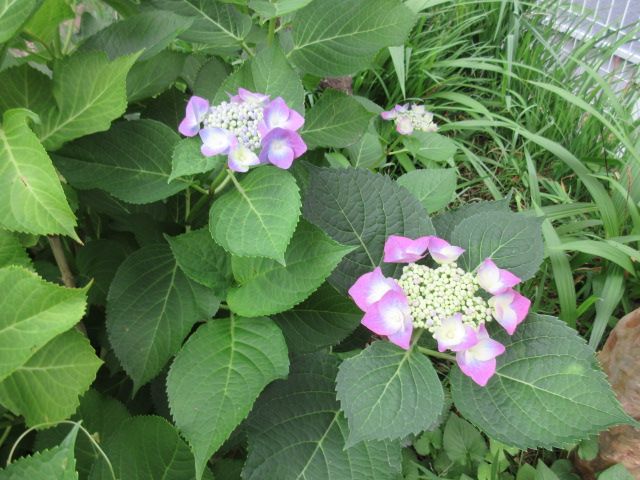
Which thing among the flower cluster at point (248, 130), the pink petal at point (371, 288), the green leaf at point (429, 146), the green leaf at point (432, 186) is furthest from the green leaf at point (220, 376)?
the green leaf at point (429, 146)

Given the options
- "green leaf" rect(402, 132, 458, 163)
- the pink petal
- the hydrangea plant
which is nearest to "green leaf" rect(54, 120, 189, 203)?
the hydrangea plant

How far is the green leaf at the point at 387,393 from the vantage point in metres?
0.63

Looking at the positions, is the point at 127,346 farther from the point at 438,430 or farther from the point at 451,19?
the point at 451,19

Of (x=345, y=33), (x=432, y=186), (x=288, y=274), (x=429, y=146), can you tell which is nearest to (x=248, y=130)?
(x=288, y=274)

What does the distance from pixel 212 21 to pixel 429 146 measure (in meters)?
0.84

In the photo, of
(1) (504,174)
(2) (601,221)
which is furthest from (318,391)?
(1) (504,174)

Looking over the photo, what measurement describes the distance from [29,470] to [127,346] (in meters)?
0.22

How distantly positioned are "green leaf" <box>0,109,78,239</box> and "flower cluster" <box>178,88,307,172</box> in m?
0.15

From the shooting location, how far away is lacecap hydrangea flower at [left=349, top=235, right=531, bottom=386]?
65 cm

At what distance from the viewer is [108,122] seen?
2.14 ft

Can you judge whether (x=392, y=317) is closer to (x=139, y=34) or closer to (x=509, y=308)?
(x=509, y=308)

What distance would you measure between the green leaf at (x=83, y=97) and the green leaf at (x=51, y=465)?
33cm

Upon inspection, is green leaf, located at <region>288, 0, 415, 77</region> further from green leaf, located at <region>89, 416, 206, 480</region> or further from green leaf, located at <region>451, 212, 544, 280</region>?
green leaf, located at <region>89, 416, 206, 480</region>

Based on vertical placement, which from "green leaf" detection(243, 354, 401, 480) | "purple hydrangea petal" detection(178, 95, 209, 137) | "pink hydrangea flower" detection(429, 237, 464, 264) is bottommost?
"green leaf" detection(243, 354, 401, 480)
